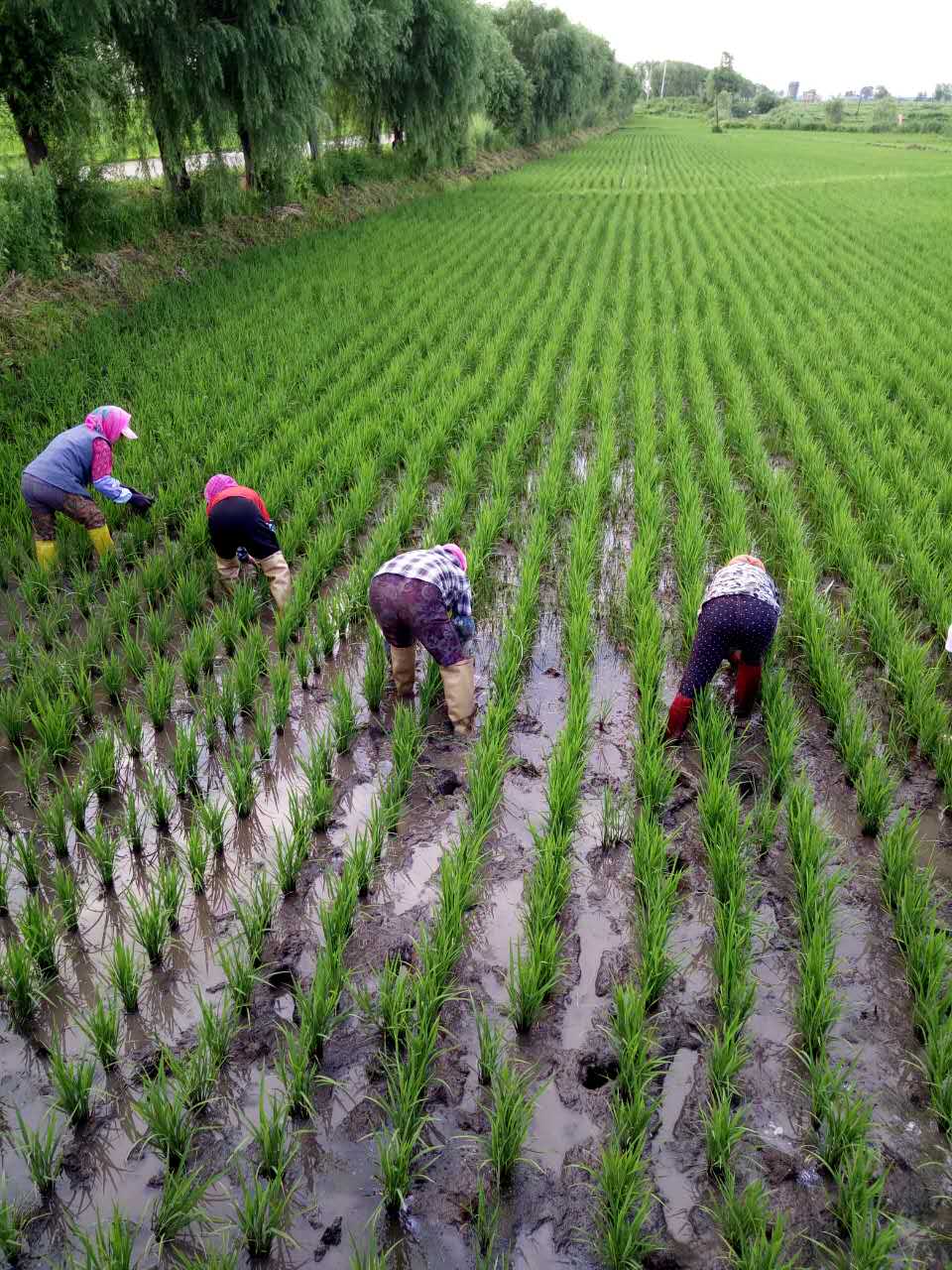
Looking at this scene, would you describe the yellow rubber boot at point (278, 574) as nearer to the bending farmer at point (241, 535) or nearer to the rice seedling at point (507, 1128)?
the bending farmer at point (241, 535)

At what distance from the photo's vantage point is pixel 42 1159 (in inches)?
73.9

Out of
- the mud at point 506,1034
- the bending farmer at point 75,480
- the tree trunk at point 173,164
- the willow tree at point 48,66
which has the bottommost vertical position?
the mud at point 506,1034

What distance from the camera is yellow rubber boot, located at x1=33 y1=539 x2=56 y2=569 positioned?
4426 mm

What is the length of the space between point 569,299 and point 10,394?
646cm

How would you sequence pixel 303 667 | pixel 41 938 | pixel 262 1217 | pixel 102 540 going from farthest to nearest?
pixel 102 540
pixel 303 667
pixel 41 938
pixel 262 1217

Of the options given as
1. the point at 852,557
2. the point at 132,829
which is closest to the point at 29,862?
the point at 132,829

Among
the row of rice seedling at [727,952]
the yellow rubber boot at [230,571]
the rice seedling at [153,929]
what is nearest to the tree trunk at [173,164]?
the yellow rubber boot at [230,571]

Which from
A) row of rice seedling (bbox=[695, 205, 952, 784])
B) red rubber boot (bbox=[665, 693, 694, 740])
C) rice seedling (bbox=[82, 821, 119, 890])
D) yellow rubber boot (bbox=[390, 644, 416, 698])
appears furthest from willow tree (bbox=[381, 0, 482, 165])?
rice seedling (bbox=[82, 821, 119, 890])

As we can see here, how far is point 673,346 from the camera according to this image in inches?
314

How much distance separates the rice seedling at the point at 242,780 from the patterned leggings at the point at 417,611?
0.78m

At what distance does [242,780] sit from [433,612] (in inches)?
39.7

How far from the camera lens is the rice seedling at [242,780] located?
3043 millimetres

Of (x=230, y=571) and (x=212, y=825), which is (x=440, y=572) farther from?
(x=230, y=571)

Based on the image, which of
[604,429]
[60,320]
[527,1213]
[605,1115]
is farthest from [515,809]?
[60,320]
